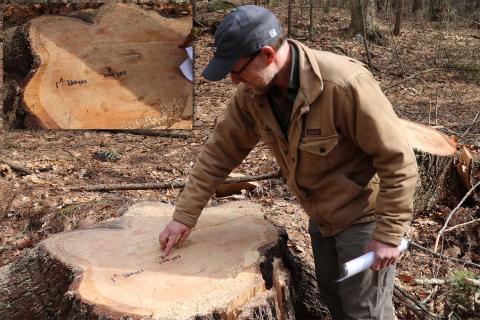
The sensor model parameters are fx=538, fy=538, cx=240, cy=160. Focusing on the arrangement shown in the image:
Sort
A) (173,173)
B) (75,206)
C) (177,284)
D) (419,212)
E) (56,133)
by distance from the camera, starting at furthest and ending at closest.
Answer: (56,133)
(173,173)
(419,212)
(75,206)
(177,284)

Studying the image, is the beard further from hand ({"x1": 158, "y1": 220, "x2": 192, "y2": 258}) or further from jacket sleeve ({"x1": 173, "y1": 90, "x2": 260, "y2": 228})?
hand ({"x1": 158, "y1": 220, "x2": 192, "y2": 258})

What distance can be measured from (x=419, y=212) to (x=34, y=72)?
488 centimetres

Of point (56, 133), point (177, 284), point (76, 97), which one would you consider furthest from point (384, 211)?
point (56, 133)

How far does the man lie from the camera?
2.27m

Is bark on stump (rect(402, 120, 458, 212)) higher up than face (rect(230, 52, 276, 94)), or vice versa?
face (rect(230, 52, 276, 94))

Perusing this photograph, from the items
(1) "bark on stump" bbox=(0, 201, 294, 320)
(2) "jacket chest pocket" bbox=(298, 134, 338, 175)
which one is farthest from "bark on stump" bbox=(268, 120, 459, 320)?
(2) "jacket chest pocket" bbox=(298, 134, 338, 175)

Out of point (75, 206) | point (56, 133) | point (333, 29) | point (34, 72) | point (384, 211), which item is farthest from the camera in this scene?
point (333, 29)

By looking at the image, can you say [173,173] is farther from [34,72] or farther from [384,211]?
[384,211]

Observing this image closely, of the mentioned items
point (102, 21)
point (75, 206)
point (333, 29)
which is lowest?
point (333, 29)

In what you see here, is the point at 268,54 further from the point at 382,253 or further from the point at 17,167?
the point at 17,167

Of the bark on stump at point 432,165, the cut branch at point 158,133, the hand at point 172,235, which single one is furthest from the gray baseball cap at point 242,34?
the cut branch at point 158,133

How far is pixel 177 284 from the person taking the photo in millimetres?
2512

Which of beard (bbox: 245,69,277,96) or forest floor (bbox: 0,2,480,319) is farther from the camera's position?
forest floor (bbox: 0,2,480,319)

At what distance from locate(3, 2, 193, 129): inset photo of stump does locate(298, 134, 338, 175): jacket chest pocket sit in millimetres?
4812
